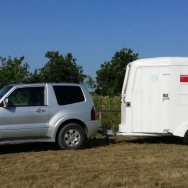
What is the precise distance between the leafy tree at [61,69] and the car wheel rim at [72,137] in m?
28.5

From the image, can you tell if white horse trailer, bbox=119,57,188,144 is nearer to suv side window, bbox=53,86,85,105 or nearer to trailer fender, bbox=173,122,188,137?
trailer fender, bbox=173,122,188,137

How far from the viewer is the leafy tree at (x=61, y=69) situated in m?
42.8

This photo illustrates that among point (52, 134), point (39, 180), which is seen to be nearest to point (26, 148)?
point (52, 134)

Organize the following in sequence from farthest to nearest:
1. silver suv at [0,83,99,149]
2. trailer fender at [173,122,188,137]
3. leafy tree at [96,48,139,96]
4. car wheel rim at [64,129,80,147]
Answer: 1. leafy tree at [96,48,139,96]
2. trailer fender at [173,122,188,137]
3. car wheel rim at [64,129,80,147]
4. silver suv at [0,83,99,149]

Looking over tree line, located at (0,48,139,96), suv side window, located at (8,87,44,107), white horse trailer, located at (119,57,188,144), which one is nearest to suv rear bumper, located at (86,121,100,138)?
white horse trailer, located at (119,57,188,144)

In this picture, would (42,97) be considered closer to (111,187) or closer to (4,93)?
(4,93)

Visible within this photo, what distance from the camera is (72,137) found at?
13844 mm

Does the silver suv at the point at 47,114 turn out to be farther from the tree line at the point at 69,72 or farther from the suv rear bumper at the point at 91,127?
the tree line at the point at 69,72

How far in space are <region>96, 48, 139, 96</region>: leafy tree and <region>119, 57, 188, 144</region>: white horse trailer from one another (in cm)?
3088

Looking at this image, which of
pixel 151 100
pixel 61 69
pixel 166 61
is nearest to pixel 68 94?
pixel 151 100

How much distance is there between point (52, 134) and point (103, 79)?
34.5 m

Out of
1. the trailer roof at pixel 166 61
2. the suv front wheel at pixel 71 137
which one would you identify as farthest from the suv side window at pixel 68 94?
the trailer roof at pixel 166 61

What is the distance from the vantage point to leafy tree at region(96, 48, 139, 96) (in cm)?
4666

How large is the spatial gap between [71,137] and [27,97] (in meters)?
1.61
